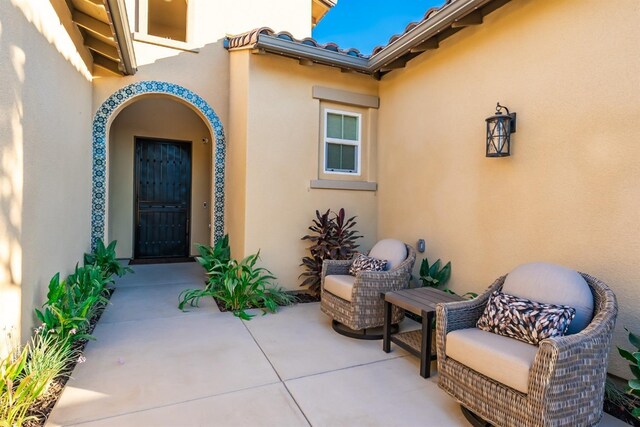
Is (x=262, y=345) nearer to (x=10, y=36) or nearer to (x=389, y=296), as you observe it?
(x=389, y=296)

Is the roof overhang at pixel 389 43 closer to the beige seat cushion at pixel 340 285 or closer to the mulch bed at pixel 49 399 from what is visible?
the beige seat cushion at pixel 340 285

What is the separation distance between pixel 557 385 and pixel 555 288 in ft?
3.00

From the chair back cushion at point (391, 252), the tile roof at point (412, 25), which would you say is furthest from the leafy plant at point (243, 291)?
the tile roof at point (412, 25)

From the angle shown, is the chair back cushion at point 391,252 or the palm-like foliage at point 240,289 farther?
the palm-like foliage at point 240,289

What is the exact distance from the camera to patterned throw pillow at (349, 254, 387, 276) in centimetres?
448

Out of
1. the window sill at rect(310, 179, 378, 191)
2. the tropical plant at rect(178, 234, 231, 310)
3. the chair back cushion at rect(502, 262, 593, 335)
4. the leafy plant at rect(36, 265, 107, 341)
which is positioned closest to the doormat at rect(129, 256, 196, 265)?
the tropical plant at rect(178, 234, 231, 310)

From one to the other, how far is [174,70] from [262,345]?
5027 mm

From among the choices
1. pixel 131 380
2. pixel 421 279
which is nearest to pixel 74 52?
pixel 131 380

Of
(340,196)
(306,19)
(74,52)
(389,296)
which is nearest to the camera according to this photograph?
(389,296)

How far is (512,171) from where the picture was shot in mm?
3973

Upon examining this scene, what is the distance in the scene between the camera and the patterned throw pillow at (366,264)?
176 inches

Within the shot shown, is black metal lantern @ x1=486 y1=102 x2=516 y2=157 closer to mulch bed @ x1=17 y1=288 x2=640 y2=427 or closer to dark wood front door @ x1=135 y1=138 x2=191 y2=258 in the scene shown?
mulch bed @ x1=17 y1=288 x2=640 y2=427

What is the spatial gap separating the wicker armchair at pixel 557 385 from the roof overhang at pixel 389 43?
3.29m

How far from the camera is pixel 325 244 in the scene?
562cm
